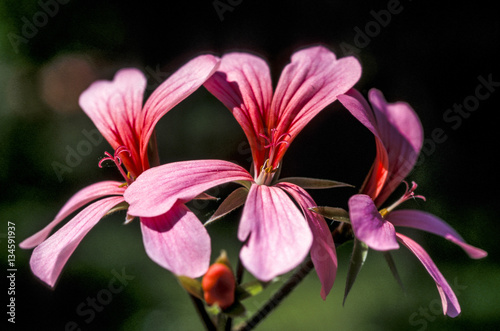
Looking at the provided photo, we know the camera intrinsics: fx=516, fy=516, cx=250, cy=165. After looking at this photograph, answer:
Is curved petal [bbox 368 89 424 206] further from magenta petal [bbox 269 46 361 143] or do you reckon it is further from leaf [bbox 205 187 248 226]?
leaf [bbox 205 187 248 226]

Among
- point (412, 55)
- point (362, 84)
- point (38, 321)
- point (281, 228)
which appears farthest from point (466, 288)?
point (38, 321)

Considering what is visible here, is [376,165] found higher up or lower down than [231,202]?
lower down

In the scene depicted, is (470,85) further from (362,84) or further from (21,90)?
(21,90)

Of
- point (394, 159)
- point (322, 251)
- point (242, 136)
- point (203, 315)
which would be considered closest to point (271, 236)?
point (322, 251)

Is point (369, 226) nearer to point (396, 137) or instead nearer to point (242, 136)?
point (396, 137)

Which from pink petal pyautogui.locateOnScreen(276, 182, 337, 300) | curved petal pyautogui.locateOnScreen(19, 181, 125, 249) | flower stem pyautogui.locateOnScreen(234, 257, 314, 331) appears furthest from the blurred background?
pink petal pyautogui.locateOnScreen(276, 182, 337, 300)

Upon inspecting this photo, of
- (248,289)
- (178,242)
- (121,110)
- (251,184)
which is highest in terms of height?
(121,110)
